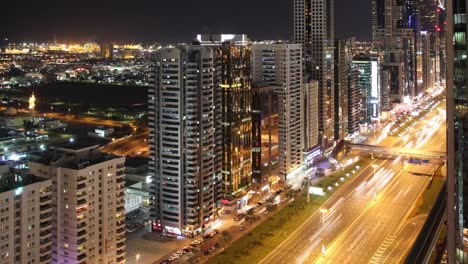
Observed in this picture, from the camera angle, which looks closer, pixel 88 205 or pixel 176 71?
pixel 88 205

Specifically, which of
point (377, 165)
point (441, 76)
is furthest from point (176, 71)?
point (441, 76)

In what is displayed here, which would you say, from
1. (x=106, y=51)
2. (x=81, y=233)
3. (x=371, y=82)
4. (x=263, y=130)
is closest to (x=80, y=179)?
(x=81, y=233)

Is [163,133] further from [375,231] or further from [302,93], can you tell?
[302,93]

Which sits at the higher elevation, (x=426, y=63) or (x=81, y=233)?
(x=426, y=63)

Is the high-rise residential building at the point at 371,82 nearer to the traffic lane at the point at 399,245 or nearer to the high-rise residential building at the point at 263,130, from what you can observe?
the high-rise residential building at the point at 263,130

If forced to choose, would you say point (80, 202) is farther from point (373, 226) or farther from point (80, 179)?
point (373, 226)
